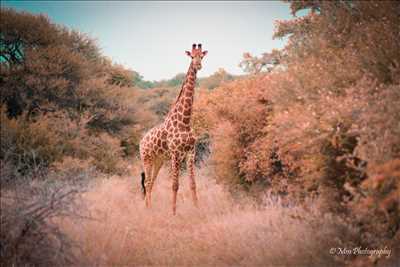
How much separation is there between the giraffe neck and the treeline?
1.57 metres

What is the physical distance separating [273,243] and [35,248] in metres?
3.53

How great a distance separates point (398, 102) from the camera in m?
5.21

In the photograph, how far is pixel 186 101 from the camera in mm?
10539

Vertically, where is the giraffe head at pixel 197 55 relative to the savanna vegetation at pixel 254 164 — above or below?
above

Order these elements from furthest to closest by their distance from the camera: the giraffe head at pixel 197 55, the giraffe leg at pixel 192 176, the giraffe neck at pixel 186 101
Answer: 1. the giraffe neck at pixel 186 101
2. the giraffe leg at pixel 192 176
3. the giraffe head at pixel 197 55

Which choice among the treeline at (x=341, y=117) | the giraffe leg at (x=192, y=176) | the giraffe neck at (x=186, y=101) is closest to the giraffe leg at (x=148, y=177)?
the giraffe leg at (x=192, y=176)

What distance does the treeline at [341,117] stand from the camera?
16.2 feet

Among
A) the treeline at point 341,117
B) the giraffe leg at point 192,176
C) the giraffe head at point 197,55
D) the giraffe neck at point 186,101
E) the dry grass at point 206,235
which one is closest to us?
the treeline at point 341,117

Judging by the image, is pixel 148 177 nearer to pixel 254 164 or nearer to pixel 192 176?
pixel 192 176

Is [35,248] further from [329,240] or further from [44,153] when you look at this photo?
[44,153]

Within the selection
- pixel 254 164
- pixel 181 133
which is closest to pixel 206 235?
pixel 254 164

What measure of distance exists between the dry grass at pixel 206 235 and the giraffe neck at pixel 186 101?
236 centimetres

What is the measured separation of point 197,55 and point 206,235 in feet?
14.7

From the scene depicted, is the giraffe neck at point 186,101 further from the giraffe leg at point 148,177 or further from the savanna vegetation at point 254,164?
the giraffe leg at point 148,177
